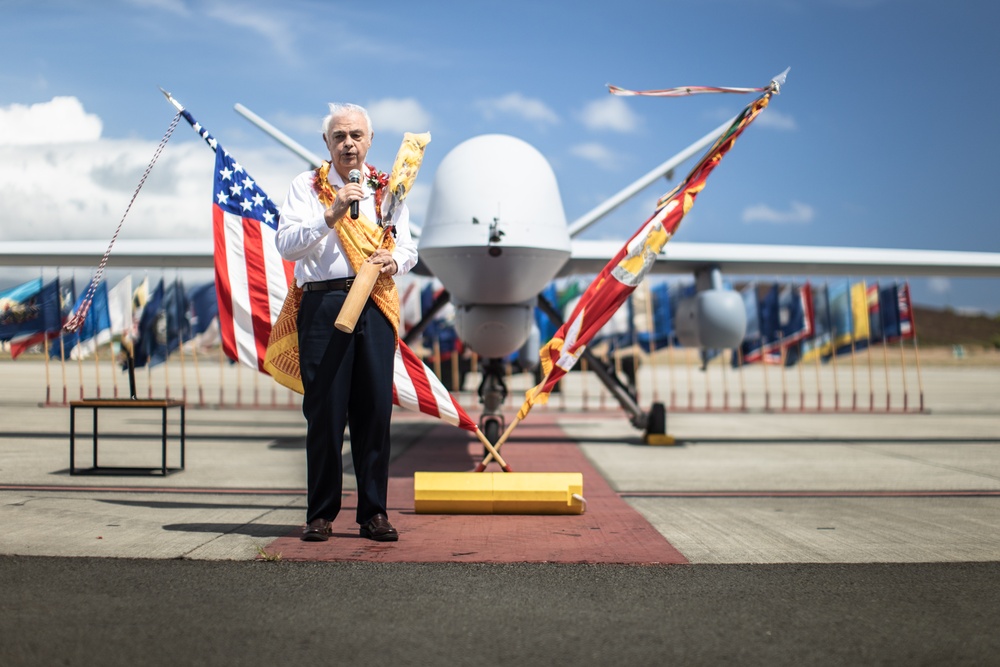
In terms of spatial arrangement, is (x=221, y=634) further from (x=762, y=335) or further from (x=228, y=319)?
(x=762, y=335)

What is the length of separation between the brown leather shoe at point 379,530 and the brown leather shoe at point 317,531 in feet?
0.61

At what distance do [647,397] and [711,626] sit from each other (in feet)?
69.0

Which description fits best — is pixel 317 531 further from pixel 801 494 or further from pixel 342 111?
pixel 801 494

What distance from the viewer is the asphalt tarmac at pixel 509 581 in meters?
2.50

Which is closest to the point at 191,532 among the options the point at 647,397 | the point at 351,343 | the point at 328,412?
the point at 328,412

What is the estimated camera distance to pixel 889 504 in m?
5.81

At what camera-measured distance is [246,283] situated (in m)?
6.38

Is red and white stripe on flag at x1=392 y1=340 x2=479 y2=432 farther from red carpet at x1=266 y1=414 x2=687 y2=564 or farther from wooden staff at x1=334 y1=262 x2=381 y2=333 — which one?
wooden staff at x1=334 y1=262 x2=381 y2=333

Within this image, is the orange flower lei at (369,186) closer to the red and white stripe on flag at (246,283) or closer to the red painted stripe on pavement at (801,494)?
the red and white stripe on flag at (246,283)

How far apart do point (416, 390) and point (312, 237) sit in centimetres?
157

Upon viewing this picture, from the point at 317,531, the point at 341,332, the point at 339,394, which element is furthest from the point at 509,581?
the point at 341,332

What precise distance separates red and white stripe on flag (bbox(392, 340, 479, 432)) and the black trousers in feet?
3.12

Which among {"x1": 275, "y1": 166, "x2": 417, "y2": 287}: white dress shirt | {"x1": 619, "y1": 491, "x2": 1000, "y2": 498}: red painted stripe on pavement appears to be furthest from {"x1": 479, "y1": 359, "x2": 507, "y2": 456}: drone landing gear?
{"x1": 275, "y1": 166, "x2": 417, "y2": 287}: white dress shirt

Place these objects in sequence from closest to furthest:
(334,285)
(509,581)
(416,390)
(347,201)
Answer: (509,581) < (347,201) < (334,285) < (416,390)
